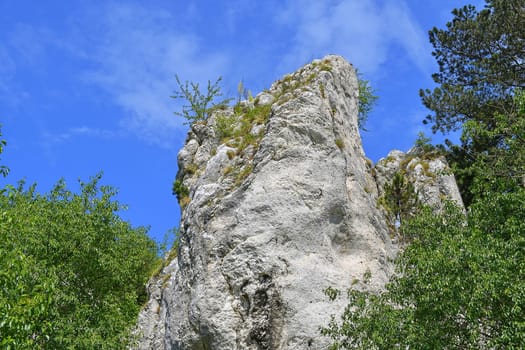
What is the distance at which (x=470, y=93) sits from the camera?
1292 inches

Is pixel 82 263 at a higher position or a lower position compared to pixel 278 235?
higher

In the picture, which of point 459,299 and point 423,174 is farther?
point 423,174

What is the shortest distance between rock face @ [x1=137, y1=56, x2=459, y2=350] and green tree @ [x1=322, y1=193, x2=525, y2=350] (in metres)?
3.63

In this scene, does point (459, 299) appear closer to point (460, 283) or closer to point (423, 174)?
point (460, 283)

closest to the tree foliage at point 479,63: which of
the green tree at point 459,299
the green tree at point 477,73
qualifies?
the green tree at point 477,73

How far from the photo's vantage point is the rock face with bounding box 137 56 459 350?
70.1 ft

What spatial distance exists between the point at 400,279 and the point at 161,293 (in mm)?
13952

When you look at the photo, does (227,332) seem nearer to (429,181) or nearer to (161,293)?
(161,293)

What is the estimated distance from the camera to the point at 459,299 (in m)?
15.2

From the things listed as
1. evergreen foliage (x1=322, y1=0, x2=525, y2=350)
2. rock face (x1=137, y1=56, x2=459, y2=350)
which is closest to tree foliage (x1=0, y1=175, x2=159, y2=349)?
rock face (x1=137, y1=56, x2=459, y2=350)

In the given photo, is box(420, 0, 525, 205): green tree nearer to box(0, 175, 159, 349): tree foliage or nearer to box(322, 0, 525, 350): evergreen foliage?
box(322, 0, 525, 350): evergreen foliage

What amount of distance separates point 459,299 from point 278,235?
28.3 feet

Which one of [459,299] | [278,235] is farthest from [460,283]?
[278,235]

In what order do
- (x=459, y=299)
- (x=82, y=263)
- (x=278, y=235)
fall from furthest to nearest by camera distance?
(x=82, y=263) < (x=278, y=235) < (x=459, y=299)
